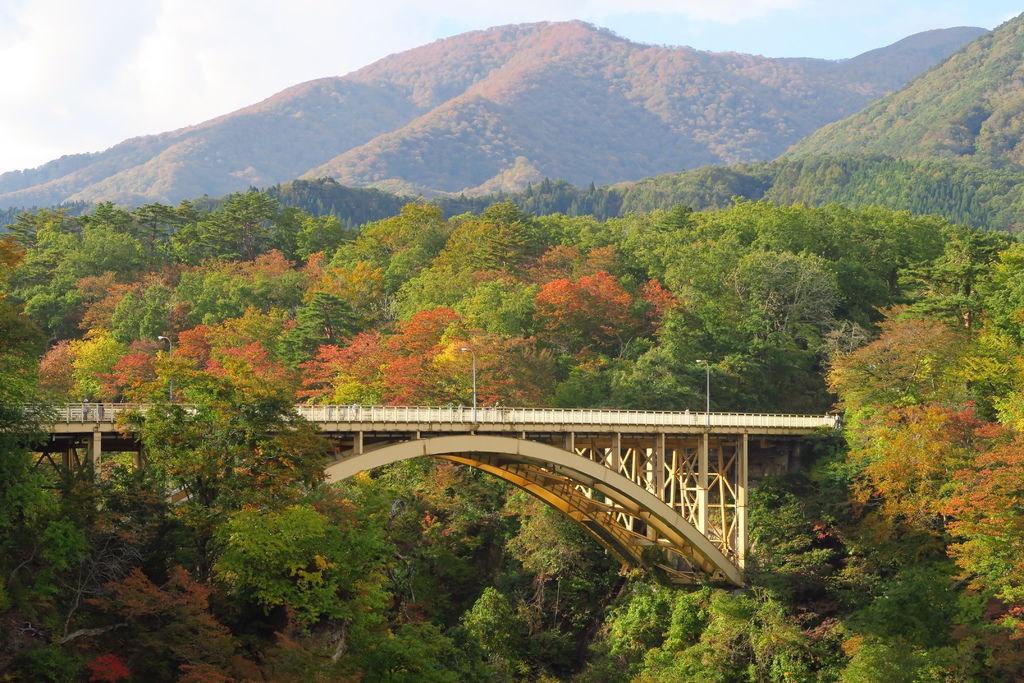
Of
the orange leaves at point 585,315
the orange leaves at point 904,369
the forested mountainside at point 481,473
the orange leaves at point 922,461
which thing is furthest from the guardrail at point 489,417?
the orange leaves at point 585,315

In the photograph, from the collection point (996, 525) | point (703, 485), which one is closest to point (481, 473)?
point (703, 485)

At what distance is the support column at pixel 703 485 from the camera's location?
6041cm

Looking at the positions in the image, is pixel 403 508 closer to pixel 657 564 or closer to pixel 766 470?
pixel 657 564

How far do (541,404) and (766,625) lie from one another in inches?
785

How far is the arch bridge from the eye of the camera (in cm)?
5116

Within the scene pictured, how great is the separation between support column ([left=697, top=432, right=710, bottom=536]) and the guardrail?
1036 millimetres

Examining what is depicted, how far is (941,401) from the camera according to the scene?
63.4m

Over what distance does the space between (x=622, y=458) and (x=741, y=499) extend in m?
5.80

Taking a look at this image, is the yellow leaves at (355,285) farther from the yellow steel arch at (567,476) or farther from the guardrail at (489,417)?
the yellow steel arch at (567,476)

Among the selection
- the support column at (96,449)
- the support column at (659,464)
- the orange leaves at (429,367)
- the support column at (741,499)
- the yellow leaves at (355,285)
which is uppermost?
the yellow leaves at (355,285)

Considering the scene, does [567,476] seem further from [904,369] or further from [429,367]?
[904,369]

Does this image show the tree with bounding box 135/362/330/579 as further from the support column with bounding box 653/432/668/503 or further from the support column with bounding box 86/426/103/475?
the support column with bounding box 653/432/668/503

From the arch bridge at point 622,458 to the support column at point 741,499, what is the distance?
52 mm

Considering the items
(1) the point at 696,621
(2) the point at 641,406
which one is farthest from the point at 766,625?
(2) the point at 641,406
